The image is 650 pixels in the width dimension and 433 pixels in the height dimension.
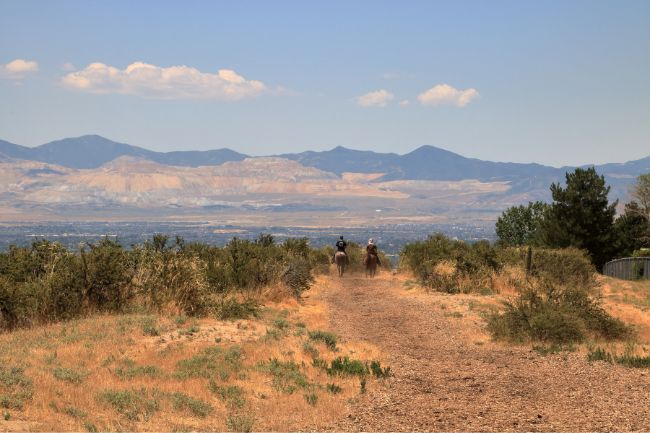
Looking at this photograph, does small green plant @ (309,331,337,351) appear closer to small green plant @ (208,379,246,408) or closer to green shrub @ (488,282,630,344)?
small green plant @ (208,379,246,408)

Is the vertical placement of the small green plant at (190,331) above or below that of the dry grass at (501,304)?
above

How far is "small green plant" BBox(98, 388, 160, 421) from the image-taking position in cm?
959

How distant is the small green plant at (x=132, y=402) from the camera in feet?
31.4

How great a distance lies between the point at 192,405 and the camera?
10.2 meters

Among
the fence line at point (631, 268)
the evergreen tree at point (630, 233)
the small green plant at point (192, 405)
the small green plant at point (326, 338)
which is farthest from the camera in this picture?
the evergreen tree at point (630, 233)

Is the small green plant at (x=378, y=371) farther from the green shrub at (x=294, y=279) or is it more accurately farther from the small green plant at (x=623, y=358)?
the green shrub at (x=294, y=279)

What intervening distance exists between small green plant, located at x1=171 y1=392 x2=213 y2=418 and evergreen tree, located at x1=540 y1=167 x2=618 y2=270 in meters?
44.3

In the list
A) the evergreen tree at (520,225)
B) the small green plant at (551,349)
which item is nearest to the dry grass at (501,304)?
the small green plant at (551,349)

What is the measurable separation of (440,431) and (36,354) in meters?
7.08

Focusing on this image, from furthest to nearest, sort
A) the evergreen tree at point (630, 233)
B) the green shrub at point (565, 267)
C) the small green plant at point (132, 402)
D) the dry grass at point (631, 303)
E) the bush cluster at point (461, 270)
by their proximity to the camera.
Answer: the evergreen tree at point (630, 233)
the green shrub at point (565, 267)
the bush cluster at point (461, 270)
the dry grass at point (631, 303)
the small green plant at point (132, 402)

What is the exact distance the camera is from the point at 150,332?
14.2 meters

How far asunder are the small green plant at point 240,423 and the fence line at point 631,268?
3652 centimetres

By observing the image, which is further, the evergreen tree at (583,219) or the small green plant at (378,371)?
the evergreen tree at (583,219)

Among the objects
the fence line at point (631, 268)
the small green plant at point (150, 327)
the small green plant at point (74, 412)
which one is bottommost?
the fence line at point (631, 268)
